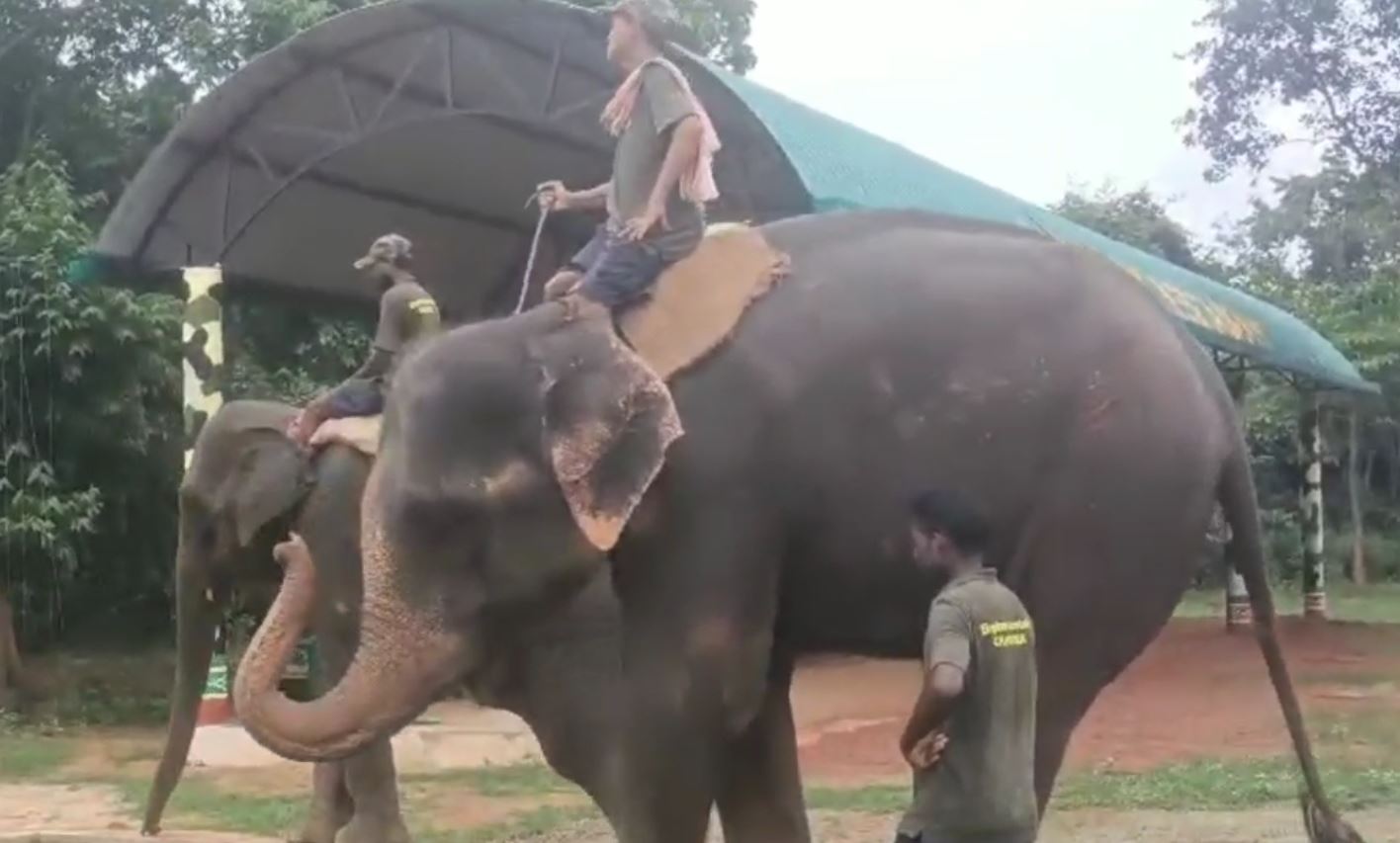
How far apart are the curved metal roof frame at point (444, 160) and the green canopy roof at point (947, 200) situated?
0.09 ft

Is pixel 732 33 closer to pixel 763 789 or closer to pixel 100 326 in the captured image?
pixel 100 326

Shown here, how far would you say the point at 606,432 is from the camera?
4527 millimetres

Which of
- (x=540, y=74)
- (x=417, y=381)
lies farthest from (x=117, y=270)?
(x=417, y=381)

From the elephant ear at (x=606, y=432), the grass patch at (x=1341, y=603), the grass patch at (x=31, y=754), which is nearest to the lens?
the elephant ear at (x=606, y=432)

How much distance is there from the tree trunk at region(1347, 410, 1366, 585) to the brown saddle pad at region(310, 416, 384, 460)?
27757mm

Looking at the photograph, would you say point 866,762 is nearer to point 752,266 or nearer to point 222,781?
point 222,781

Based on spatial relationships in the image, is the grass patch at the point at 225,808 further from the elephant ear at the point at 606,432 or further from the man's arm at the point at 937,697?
the man's arm at the point at 937,697

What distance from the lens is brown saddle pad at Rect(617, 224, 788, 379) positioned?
476cm

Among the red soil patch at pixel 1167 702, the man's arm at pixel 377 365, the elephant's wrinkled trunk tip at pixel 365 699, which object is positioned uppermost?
the man's arm at pixel 377 365

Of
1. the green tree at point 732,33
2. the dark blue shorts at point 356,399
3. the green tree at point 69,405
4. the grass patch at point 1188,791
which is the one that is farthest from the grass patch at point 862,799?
the green tree at point 732,33

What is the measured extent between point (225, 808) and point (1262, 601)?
6434 millimetres

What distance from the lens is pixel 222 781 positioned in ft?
37.2

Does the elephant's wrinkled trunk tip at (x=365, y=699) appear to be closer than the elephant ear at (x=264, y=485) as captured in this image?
Yes

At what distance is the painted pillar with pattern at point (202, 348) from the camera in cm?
1148
